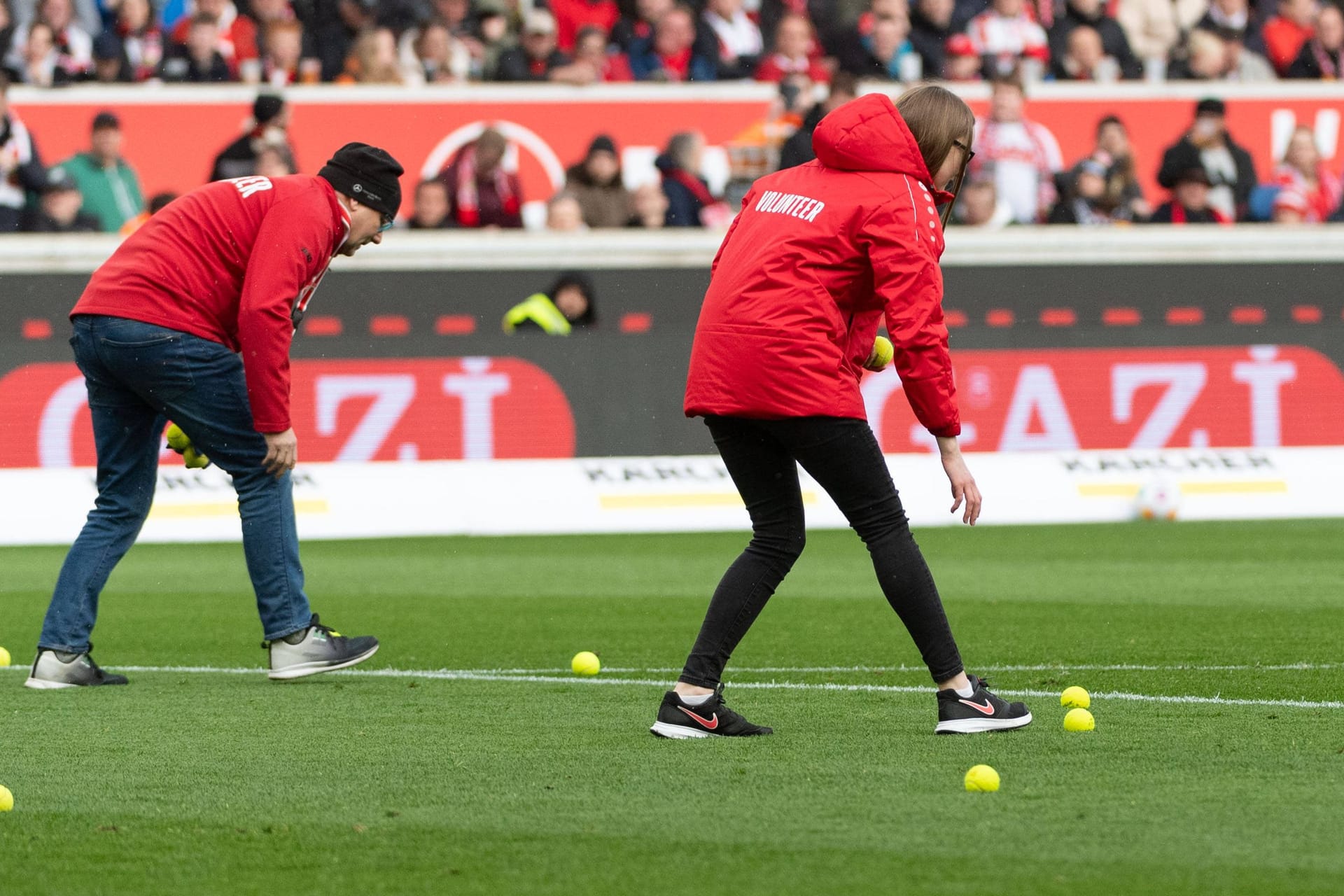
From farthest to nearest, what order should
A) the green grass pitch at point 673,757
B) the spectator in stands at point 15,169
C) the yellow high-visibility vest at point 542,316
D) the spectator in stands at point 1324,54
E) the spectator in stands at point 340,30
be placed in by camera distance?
the spectator in stands at point 1324,54
the spectator in stands at point 340,30
the spectator in stands at point 15,169
the yellow high-visibility vest at point 542,316
the green grass pitch at point 673,757

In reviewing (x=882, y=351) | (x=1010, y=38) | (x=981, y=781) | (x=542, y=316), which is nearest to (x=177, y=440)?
(x=882, y=351)

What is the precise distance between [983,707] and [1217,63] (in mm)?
15322

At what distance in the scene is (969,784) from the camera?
511cm

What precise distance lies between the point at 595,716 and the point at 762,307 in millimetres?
1459

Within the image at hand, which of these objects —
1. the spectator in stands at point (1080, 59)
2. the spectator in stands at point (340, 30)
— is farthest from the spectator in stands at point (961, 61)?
the spectator in stands at point (340, 30)

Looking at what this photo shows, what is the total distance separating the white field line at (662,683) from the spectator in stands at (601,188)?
9.56m

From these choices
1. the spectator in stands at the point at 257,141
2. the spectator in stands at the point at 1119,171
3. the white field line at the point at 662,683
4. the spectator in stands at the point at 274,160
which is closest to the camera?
the white field line at the point at 662,683

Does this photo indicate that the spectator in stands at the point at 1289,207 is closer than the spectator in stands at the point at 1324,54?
Yes

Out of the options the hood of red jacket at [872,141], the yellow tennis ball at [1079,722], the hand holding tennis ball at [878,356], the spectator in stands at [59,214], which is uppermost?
the hood of red jacket at [872,141]

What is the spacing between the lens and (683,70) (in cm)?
1916

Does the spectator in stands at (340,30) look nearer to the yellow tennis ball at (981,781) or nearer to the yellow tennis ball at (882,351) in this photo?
the yellow tennis ball at (882,351)

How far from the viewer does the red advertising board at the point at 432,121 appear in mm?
17906

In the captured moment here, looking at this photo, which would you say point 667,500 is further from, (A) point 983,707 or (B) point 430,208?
(A) point 983,707

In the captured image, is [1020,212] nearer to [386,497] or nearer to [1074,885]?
[386,497]
